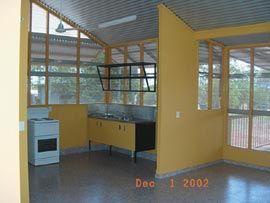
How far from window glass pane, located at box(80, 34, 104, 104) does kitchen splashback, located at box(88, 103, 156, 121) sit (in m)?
0.17

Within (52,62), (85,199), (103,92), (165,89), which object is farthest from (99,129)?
(85,199)

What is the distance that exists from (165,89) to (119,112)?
2.55 meters

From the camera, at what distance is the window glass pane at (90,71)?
25.3 ft

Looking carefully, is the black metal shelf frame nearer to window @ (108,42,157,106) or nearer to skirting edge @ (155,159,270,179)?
window @ (108,42,157,106)

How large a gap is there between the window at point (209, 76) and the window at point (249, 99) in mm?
272

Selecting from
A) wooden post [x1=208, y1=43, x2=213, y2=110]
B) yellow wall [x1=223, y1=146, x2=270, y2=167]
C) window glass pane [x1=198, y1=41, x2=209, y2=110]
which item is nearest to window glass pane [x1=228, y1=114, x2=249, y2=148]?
yellow wall [x1=223, y1=146, x2=270, y2=167]

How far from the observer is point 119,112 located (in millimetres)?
7867

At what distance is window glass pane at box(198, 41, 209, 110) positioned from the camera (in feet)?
21.0

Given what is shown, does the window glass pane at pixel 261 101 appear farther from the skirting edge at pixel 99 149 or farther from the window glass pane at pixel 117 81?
the window glass pane at pixel 117 81

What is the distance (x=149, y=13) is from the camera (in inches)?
231

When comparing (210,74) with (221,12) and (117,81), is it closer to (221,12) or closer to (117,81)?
(221,12)

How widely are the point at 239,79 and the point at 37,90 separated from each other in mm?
4170
